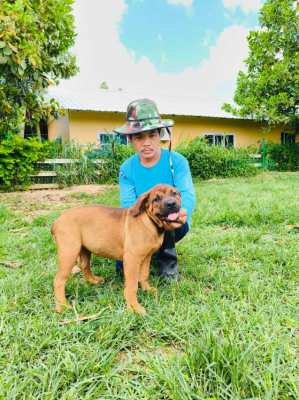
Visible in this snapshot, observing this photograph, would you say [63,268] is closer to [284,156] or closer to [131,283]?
[131,283]

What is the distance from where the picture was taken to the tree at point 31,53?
5.09 meters

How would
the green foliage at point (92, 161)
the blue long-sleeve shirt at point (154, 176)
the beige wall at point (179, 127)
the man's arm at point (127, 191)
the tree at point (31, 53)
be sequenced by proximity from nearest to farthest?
the blue long-sleeve shirt at point (154, 176) → the man's arm at point (127, 191) → the tree at point (31, 53) → the green foliage at point (92, 161) → the beige wall at point (179, 127)

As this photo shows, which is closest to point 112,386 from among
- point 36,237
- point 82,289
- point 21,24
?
point 82,289

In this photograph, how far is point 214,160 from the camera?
13875 millimetres

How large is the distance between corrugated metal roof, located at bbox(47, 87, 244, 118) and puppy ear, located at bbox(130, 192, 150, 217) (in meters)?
13.7

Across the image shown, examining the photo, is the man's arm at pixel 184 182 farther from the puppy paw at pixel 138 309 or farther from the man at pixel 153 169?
the puppy paw at pixel 138 309

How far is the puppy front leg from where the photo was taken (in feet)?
8.09

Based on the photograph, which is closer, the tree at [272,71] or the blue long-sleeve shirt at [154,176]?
the blue long-sleeve shirt at [154,176]

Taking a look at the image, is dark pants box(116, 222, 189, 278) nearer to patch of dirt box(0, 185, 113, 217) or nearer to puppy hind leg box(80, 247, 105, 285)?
puppy hind leg box(80, 247, 105, 285)

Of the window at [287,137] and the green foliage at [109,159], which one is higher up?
the window at [287,137]

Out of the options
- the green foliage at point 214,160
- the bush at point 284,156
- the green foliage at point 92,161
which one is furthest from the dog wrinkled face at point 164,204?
the bush at point 284,156

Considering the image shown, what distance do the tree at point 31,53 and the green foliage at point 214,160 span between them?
5.93 meters

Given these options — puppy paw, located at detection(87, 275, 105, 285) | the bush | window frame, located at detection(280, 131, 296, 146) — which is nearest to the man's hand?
puppy paw, located at detection(87, 275, 105, 285)

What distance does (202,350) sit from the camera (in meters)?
1.74
